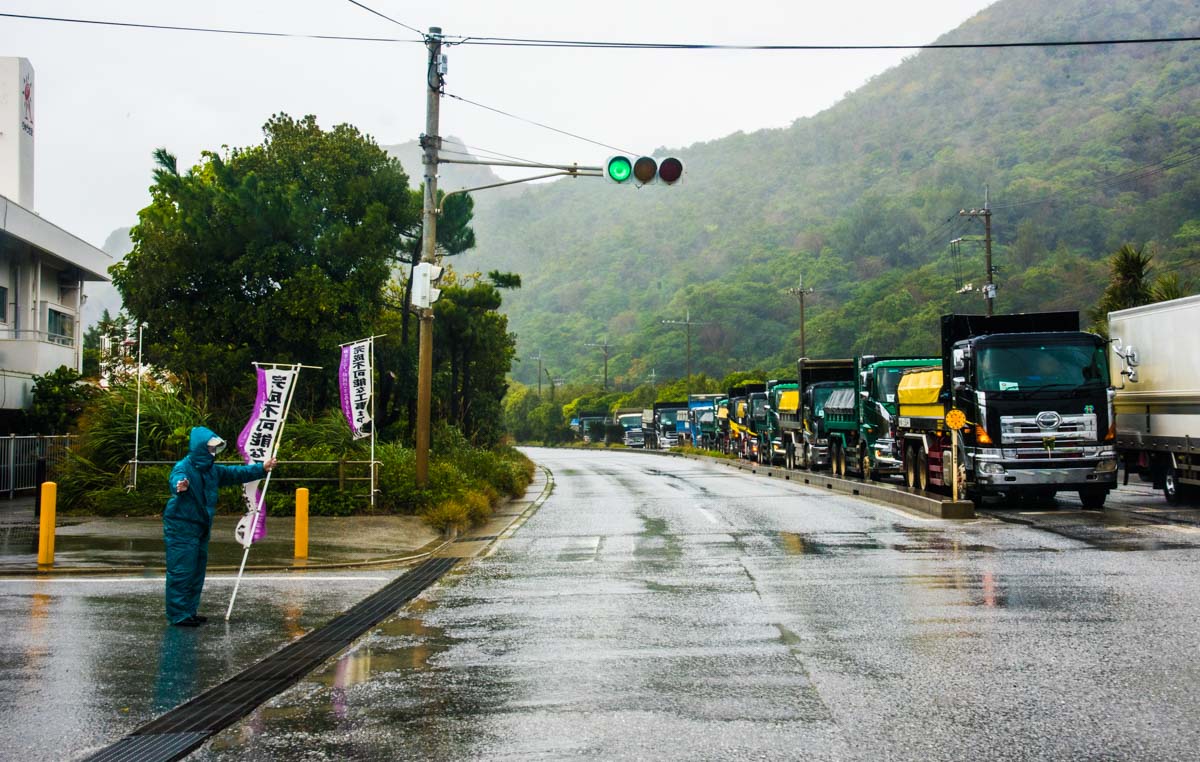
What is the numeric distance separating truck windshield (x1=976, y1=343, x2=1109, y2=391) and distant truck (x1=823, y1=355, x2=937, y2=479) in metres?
8.27

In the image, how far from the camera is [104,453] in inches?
859

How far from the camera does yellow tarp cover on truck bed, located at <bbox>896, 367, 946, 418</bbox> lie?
2328cm

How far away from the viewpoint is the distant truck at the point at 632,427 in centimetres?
8725

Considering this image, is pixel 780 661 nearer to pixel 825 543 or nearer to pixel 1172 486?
pixel 825 543

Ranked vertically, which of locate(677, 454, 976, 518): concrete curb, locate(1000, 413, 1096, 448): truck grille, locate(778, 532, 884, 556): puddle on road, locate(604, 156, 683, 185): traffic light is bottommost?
locate(778, 532, 884, 556): puddle on road

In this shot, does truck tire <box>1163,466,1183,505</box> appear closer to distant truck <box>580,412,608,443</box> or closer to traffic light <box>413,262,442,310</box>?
traffic light <box>413,262,442,310</box>

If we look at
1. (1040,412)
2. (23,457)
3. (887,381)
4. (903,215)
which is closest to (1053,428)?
(1040,412)

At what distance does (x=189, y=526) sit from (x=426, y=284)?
400 inches

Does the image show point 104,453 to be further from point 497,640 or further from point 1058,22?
point 1058,22

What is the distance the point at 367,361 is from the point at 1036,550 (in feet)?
38.5

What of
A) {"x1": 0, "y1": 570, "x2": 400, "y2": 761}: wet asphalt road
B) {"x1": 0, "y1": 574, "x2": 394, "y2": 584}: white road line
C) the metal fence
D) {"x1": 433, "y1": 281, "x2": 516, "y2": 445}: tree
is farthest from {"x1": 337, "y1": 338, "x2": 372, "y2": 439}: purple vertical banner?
{"x1": 433, "y1": 281, "x2": 516, "y2": 445}: tree

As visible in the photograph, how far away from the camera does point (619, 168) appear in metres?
17.5

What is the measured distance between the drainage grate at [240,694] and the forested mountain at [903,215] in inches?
2607

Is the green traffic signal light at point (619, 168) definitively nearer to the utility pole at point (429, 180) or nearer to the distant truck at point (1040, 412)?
the utility pole at point (429, 180)
